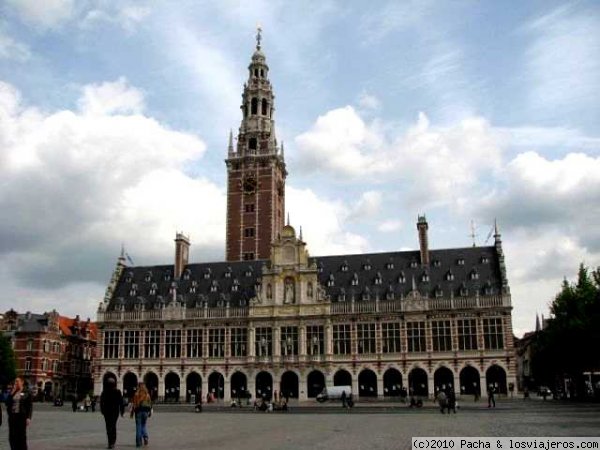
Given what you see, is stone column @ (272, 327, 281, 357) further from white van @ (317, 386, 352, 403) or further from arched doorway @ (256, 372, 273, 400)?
white van @ (317, 386, 352, 403)

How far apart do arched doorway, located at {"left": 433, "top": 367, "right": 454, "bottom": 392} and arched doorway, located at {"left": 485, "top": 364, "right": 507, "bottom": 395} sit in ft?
12.4

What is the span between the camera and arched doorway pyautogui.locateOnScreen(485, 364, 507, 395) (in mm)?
71062

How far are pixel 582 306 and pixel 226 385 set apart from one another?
135 ft

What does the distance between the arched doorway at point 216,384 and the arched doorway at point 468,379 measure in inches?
1070

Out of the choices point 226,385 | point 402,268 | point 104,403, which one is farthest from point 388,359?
point 104,403

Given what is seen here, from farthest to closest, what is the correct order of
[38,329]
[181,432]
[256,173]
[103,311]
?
1. [256,173]
2. [38,329]
3. [103,311]
4. [181,432]

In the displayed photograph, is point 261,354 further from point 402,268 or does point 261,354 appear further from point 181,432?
point 181,432

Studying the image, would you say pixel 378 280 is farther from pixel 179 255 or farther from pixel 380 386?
pixel 179 255

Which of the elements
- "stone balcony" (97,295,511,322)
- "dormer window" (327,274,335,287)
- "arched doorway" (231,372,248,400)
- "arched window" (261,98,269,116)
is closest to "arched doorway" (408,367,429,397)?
"stone balcony" (97,295,511,322)

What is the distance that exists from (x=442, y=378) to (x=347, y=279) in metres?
15.8

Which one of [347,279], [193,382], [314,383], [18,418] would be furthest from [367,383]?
[18,418]

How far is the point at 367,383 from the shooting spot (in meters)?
74.8

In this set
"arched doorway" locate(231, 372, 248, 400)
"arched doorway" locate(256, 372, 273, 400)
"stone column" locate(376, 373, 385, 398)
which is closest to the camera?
"stone column" locate(376, 373, 385, 398)

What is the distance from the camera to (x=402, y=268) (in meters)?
78.9
